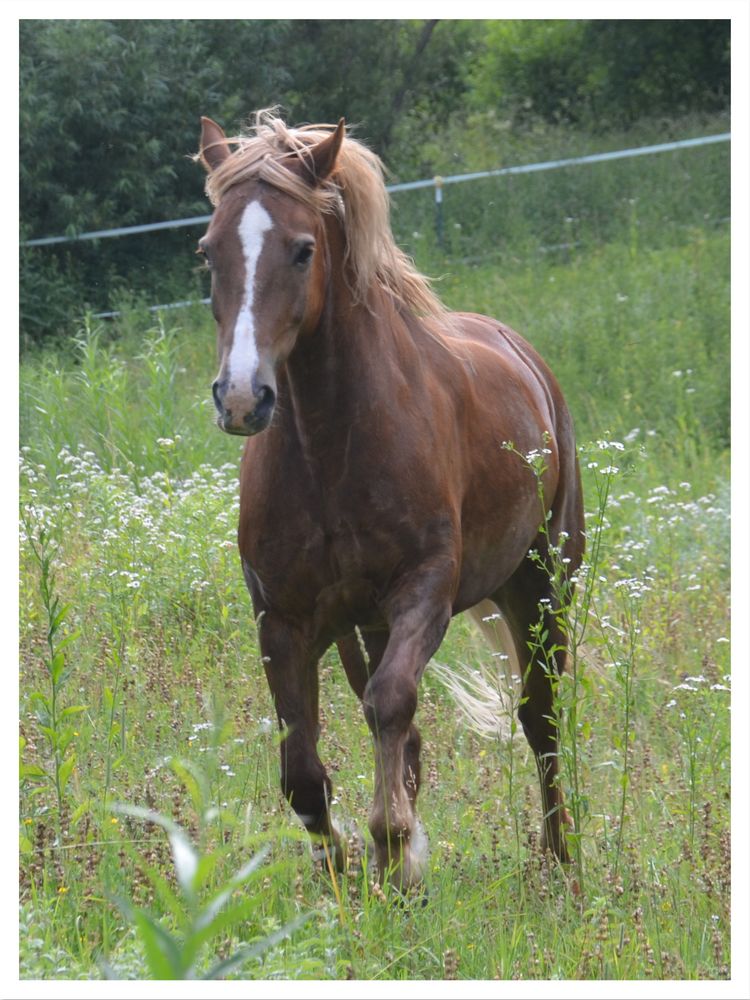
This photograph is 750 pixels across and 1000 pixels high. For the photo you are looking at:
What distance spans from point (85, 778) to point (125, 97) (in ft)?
34.9

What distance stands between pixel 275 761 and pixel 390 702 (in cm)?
129

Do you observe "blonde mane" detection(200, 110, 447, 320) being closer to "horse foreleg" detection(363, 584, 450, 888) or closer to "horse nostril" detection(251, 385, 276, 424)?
"horse nostril" detection(251, 385, 276, 424)

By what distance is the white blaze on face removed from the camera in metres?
3.29

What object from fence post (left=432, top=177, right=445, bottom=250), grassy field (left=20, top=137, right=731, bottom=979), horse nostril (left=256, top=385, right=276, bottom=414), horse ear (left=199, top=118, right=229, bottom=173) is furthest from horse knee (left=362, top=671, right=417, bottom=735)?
fence post (left=432, top=177, right=445, bottom=250)

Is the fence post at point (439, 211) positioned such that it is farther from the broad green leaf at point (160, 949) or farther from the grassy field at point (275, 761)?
the broad green leaf at point (160, 949)

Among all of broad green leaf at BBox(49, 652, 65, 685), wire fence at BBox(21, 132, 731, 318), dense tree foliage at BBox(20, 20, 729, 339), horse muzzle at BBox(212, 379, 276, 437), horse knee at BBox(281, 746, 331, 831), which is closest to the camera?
horse muzzle at BBox(212, 379, 276, 437)

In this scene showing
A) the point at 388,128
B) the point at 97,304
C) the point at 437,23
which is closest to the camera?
the point at 97,304

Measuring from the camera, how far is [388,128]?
17.4 metres

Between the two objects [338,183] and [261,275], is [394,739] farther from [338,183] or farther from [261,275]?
[338,183]

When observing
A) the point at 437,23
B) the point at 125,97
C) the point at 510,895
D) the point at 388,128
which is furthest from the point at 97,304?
the point at 510,895

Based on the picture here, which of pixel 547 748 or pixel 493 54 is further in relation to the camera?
pixel 493 54

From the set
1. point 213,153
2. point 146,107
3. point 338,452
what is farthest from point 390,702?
point 146,107

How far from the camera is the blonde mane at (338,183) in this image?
371cm
